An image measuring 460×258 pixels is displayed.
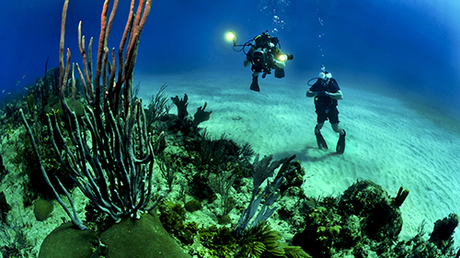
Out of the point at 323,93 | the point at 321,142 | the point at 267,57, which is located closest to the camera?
the point at 323,93

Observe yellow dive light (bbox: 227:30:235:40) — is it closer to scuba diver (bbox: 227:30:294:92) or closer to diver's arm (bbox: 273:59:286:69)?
scuba diver (bbox: 227:30:294:92)

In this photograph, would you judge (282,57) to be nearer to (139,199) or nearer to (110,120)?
(139,199)

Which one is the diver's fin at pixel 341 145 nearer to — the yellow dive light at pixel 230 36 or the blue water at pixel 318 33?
the yellow dive light at pixel 230 36

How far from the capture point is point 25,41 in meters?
61.0

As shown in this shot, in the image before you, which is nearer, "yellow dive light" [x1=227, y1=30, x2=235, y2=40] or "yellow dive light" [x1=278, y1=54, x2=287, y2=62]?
"yellow dive light" [x1=278, y1=54, x2=287, y2=62]

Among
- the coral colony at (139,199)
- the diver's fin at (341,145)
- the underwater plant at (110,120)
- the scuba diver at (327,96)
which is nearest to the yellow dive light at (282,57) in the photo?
the scuba diver at (327,96)

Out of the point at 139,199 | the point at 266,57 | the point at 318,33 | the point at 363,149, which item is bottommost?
the point at 363,149

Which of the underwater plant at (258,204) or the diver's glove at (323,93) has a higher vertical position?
the diver's glove at (323,93)

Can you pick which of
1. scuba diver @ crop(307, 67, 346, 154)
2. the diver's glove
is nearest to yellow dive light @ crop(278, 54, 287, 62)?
scuba diver @ crop(307, 67, 346, 154)

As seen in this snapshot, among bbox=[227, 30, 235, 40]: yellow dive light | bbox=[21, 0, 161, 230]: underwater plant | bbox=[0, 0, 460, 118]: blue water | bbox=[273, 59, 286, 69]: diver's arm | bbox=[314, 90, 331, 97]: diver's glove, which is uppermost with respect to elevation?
bbox=[0, 0, 460, 118]: blue water

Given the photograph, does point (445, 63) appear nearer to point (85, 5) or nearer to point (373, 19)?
point (373, 19)

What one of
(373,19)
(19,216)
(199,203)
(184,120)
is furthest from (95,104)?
(373,19)

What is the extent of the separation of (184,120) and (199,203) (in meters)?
3.08

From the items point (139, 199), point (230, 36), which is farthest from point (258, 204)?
point (230, 36)
